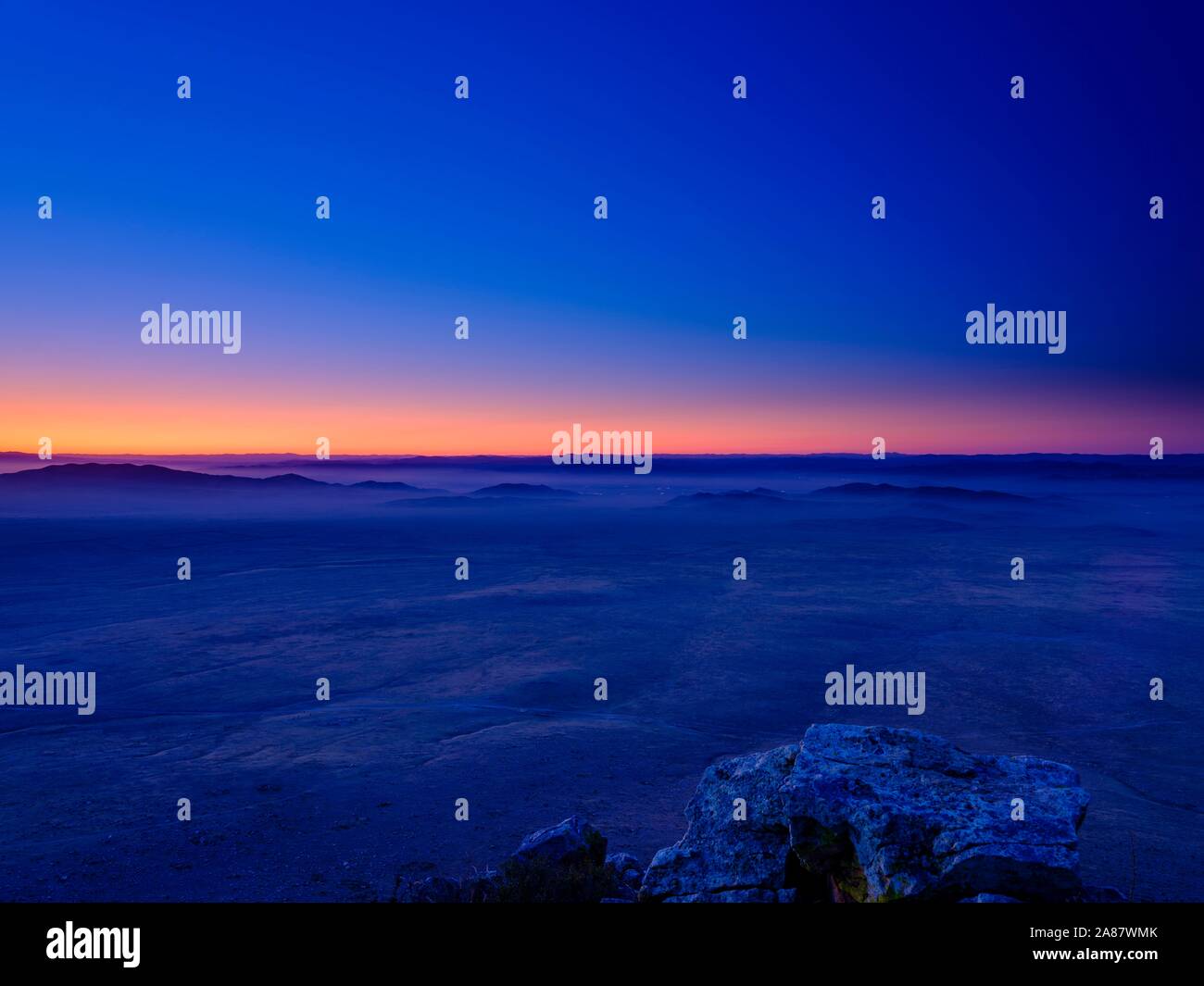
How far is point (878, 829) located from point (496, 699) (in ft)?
30.3

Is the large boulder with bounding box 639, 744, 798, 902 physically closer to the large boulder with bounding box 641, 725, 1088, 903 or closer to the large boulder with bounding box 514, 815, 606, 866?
the large boulder with bounding box 641, 725, 1088, 903

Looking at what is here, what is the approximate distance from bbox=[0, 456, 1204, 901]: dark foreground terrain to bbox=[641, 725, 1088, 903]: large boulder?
2.00 meters

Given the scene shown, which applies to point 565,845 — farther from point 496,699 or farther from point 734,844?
point 496,699

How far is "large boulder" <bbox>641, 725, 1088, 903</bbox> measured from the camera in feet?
15.4

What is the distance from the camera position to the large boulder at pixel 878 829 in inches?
184

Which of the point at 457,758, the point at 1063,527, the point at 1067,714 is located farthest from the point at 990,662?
the point at 1063,527

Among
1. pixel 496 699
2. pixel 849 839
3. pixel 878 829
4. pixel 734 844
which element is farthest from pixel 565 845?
pixel 496 699

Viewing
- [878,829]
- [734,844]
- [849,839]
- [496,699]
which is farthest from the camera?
[496,699]

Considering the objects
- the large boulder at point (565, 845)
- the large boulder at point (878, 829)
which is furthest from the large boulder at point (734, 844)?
the large boulder at point (565, 845)

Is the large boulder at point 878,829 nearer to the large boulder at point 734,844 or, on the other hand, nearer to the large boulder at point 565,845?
the large boulder at point 734,844

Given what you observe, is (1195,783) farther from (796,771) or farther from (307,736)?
(307,736)

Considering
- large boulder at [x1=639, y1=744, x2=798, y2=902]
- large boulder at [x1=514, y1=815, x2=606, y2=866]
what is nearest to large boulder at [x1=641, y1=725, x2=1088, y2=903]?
large boulder at [x1=639, y1=744, x2=798, y2=902]

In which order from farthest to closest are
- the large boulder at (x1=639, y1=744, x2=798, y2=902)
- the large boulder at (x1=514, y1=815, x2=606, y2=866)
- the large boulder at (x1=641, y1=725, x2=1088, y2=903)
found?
the large boulder at (x1=514, y1=815, x2=606, y2=866) < the large boulder at (x1=639, y1=744, x2=798, y2=902) < the large boulder at (x1=641, y1=725, x2=1088, y2=903)

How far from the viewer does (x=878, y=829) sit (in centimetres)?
506
